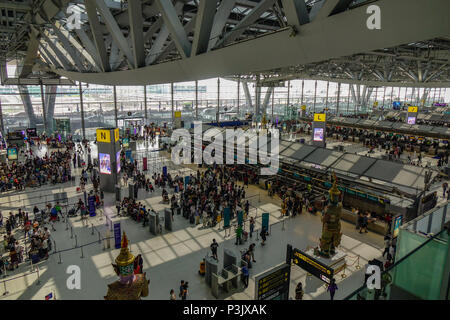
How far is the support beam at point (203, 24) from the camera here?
558 cm

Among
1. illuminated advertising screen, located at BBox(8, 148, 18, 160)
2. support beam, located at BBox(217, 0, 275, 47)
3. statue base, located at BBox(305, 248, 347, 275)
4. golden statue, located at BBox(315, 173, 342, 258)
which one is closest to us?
support beam, located at BBox(217, 0, 275, 47)

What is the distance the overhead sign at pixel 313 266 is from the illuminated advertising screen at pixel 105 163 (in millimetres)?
13371

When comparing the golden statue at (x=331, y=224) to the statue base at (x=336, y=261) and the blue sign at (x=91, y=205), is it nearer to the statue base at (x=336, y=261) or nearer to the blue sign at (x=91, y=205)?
the statue base at (x=336, y=261)

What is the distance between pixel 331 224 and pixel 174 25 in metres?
7.95

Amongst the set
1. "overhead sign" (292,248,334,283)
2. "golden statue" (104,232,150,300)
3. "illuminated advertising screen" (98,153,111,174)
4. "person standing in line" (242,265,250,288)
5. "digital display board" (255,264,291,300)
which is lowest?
"person standing in line" (242,265,250,288)

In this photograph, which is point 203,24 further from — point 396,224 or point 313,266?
point 396,224

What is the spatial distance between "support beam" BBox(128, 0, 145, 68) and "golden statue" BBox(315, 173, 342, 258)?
7.05 m

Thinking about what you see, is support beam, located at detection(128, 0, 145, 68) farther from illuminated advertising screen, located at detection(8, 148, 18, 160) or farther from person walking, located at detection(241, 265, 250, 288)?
illuminated advertising screen, located at detection(8, 148, 18, 160)

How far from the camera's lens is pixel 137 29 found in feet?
24.8

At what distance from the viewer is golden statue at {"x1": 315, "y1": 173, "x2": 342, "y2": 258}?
10359 mm

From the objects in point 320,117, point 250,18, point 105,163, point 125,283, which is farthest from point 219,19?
point 320,117

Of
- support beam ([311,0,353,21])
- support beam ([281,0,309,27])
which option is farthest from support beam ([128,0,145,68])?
support beam ([311,0,353,21])
